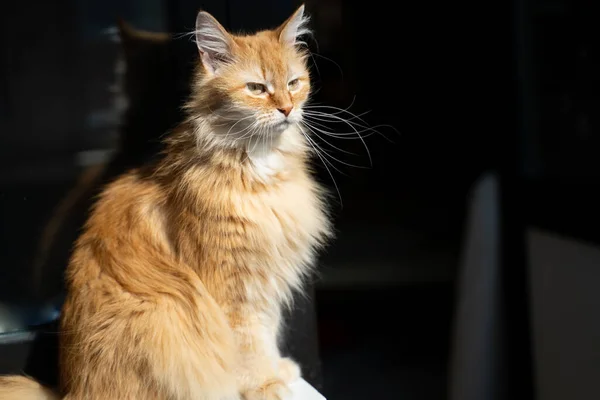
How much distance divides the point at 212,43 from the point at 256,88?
128 mm

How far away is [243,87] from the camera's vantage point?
1.28m

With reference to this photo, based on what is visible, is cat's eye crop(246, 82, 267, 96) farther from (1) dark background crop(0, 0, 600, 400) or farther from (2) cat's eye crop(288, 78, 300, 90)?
(1) dark background crop(0, 0, 600, 400)

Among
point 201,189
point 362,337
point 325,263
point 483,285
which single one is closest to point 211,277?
point 201,189

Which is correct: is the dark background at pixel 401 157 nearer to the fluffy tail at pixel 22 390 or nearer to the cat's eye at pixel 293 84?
the fluffy tail at pixel 22 390

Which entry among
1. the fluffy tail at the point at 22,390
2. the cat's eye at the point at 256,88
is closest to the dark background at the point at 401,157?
the fluffy tail at the point at 22,390

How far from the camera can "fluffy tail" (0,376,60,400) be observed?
4.40ft

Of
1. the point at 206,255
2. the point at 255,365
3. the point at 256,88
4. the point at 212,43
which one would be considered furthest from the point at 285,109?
the point at 255,365

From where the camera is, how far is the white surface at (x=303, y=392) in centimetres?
139

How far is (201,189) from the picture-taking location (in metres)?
1.31

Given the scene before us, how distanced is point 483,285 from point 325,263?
47 centimetres

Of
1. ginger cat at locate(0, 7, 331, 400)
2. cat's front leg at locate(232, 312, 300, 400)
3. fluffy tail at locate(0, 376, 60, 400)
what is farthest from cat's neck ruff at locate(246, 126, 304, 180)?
fluffy tail at locate(0, 376, 60, 400)

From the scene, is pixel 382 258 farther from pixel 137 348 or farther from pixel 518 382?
pixel 137 348

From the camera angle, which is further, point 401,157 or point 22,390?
point 401,157

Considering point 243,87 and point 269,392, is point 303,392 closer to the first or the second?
point 269,392
